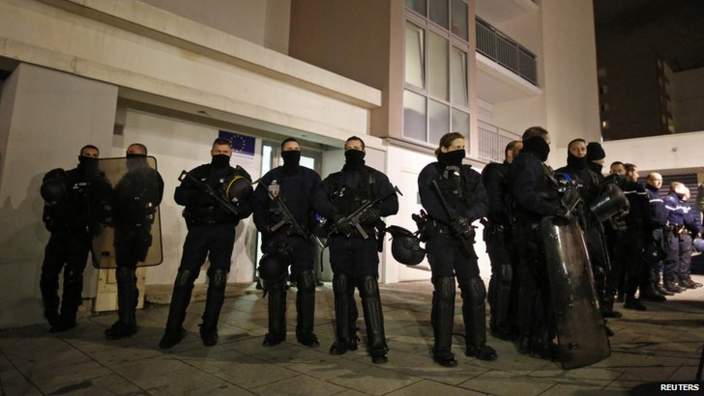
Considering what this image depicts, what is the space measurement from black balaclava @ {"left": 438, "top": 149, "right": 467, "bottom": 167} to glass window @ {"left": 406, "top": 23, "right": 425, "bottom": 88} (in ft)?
21.6

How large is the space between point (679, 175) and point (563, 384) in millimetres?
15063

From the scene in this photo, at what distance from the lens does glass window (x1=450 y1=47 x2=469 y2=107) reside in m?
10.7

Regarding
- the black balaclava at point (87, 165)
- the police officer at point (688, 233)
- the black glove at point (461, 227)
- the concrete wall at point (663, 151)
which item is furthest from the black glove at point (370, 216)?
the concrete wall at point (663, 151)

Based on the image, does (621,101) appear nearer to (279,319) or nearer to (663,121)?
(663,121)

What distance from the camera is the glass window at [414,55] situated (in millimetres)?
9617

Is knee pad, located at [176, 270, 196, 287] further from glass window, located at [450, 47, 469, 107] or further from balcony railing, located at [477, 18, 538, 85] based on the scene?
balcony railing, located at [477, 18, 538, 85]

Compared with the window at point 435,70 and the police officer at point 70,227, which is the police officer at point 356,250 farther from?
the window at point 435,70

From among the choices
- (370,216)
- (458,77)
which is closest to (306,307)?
(370,216)

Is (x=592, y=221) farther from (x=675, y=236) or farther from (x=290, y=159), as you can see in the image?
(x=675, y=236)

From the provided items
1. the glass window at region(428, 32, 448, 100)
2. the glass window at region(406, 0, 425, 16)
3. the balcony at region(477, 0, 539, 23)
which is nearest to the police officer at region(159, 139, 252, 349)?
the glass window at region(428, 32, 448, 100)

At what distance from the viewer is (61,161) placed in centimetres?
482

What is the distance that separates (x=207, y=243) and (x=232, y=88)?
3.88 meters

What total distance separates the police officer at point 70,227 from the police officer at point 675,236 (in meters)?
8.77

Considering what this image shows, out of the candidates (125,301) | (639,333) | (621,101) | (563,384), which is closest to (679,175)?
(639,333)
